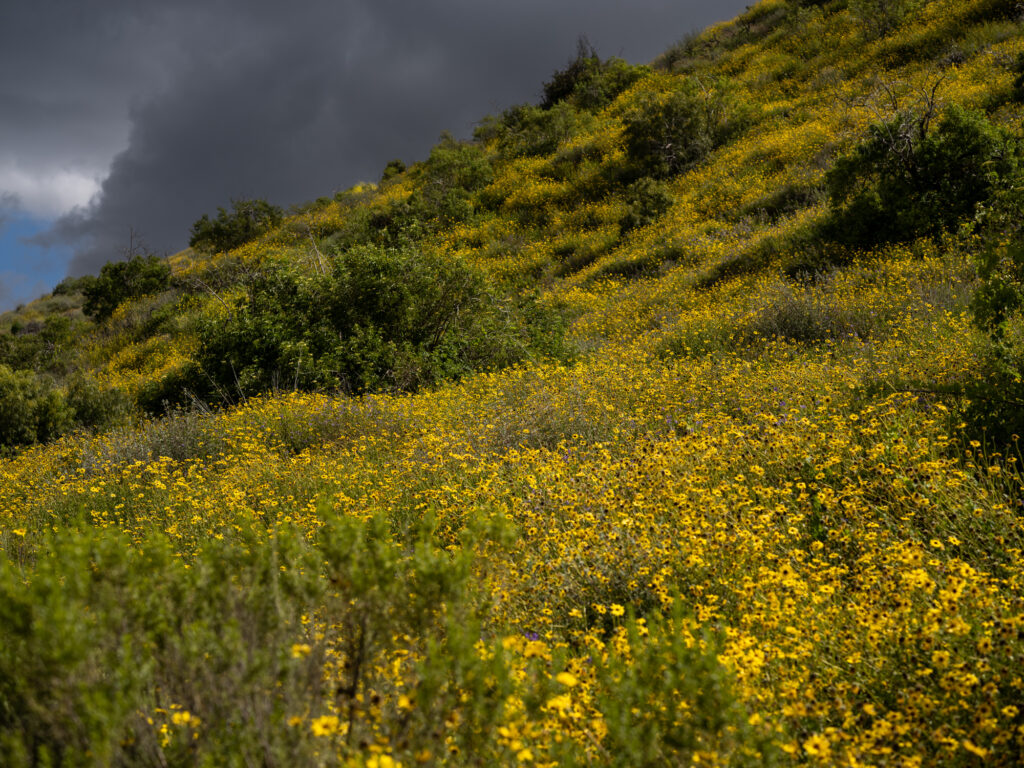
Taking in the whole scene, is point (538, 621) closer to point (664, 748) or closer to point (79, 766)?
point (664, 748)

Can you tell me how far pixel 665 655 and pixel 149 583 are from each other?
64.1 inches

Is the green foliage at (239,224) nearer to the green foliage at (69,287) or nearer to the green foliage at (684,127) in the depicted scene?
the green foliage at (69,287)

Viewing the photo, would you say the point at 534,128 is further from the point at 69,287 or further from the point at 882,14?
the point at 69,287

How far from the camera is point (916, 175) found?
10047mm

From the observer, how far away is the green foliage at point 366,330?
33.3ft

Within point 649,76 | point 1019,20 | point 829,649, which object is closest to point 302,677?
point 829,649

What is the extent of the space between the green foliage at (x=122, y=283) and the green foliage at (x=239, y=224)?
174 inches

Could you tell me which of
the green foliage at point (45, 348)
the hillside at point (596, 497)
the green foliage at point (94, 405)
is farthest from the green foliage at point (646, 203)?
the green foliage at point (45, 348)

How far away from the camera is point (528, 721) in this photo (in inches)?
77.5

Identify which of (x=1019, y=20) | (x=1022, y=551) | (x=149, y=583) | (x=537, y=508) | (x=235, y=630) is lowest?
(x=1022, y=551)

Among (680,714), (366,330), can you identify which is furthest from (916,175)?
(680,714)

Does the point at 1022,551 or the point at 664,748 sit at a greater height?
the point at 664,748

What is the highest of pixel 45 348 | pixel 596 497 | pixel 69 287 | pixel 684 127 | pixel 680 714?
pixel 69 287

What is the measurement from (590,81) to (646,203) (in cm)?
1328
